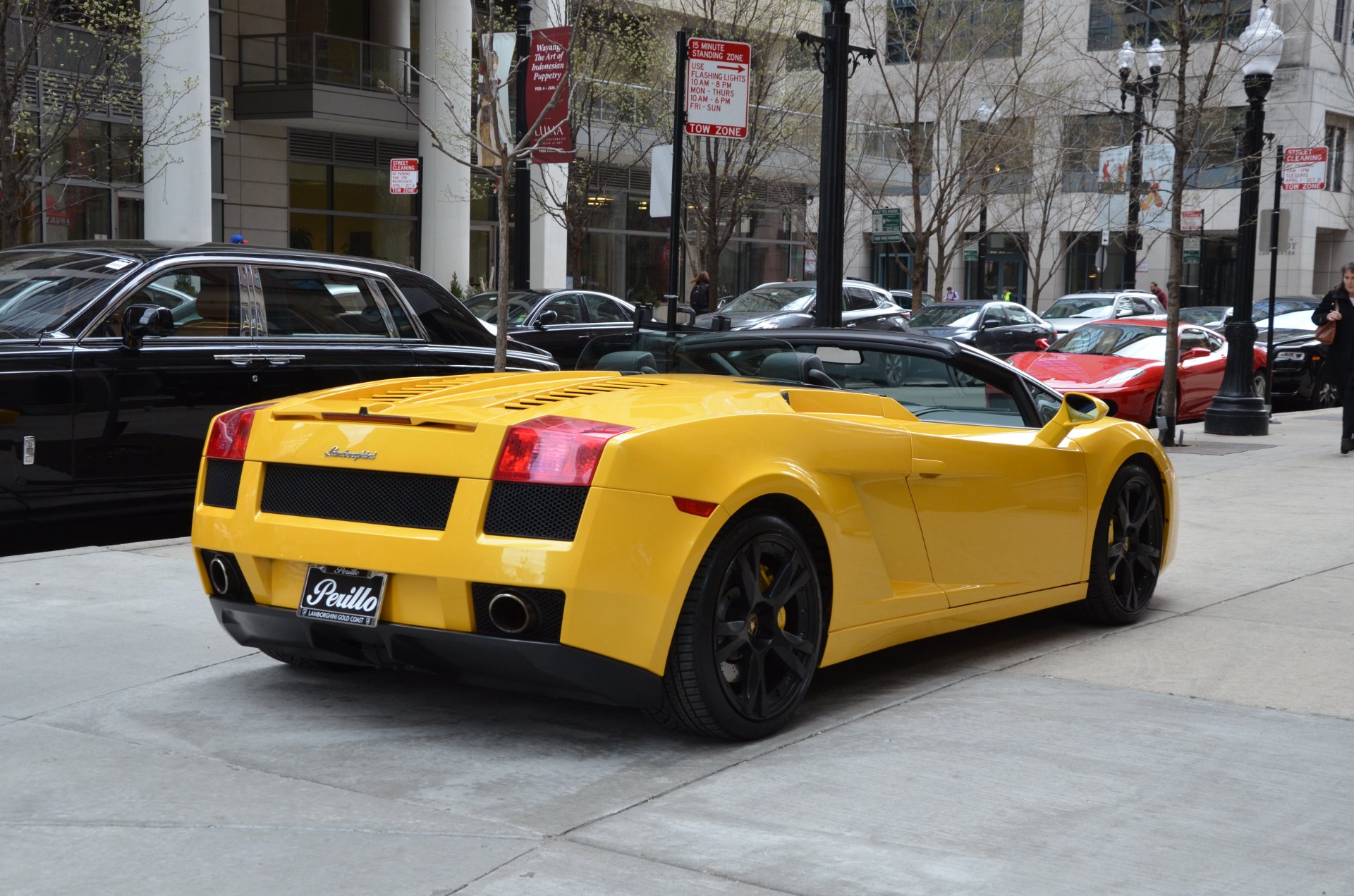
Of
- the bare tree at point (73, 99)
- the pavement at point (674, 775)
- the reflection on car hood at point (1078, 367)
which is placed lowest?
the pavement at point (674, 775)

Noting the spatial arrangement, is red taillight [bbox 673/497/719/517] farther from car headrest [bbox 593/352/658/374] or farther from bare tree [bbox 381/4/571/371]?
bare tree [bbox 381/4/571/371]

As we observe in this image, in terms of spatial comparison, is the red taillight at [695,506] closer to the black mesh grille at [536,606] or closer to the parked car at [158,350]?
the black mesh grille at [536,606]

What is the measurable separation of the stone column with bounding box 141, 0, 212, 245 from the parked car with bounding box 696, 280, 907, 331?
8150 mm

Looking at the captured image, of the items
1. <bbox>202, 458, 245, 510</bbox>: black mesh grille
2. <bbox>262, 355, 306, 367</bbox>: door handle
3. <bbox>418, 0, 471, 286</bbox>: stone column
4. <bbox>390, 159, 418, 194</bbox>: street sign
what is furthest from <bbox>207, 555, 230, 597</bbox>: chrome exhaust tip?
<bbox>418, 0, 471, 286</bbox>: stone column

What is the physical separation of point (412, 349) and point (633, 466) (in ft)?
17.7

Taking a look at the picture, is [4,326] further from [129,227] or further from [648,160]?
[648,160]

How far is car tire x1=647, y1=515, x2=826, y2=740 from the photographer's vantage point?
450 cm

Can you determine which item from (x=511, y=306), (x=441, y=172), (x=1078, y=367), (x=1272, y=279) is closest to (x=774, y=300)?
(x=511, y=306)

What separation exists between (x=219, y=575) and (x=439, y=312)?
4938 millimetres

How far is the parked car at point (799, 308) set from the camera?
25172mm

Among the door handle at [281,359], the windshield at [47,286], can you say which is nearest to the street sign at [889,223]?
the door handle at [281,359]

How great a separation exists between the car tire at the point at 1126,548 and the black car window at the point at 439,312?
4.58 meters

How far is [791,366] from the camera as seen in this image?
6.07m

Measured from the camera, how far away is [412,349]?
9492 mm
